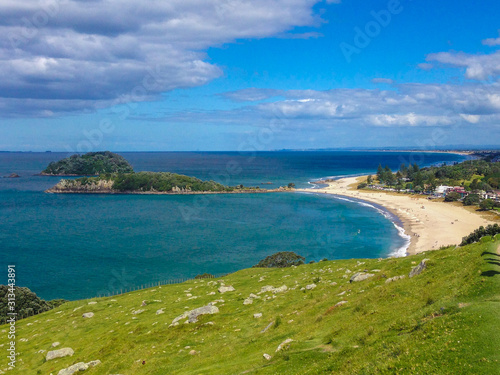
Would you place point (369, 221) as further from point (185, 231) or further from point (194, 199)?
A: point (194, 199)

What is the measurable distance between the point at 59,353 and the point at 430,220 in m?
118

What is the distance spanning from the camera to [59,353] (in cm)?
3144

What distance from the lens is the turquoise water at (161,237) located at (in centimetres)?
7625

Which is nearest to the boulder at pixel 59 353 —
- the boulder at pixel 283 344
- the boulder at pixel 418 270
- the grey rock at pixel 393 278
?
the boulder at pixel 283 344

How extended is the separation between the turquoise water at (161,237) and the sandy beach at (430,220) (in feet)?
22.4

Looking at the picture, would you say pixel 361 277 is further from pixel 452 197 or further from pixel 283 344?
pixel 452 197

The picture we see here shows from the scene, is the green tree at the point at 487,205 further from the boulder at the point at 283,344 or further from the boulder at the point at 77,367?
the boulder at the point at 77,367

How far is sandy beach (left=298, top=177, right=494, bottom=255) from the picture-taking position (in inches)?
3578

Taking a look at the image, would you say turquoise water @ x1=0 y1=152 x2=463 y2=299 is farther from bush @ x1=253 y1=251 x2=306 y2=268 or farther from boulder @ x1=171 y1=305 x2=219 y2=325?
boulder @ x1=171 y1=305 x2=219 y2=325

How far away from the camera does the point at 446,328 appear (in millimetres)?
15328

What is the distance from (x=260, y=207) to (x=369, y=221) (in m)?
52.5

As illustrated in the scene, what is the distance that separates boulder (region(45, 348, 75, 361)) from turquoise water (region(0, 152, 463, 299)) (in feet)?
118

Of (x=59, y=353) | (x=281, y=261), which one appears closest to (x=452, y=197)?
(x=281, y=261)

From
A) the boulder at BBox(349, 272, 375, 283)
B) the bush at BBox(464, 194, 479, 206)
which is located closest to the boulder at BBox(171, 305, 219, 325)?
the boulder at BBox(349, 272, 375, 283)
